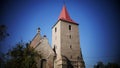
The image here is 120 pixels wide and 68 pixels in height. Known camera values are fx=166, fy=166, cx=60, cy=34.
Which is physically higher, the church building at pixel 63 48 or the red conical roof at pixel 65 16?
the red conical roof at pixel 65 16

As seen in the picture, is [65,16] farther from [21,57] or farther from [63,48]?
[21,57]

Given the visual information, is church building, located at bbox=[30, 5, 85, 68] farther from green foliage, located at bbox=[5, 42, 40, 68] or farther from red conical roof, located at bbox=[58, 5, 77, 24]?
green foliage, located at bbox=[5, 42, 40, 68]

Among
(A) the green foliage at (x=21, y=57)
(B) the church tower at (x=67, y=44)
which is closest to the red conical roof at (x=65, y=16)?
(B) the church tower at (x=67, y=44)

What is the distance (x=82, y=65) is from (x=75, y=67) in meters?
0.91

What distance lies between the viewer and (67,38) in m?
20.0

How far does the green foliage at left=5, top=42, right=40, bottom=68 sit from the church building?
4.93 meters

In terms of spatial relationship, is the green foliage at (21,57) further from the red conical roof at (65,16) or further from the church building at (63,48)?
the red conical roof at (65,16)

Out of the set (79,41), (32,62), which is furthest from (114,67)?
(32,62)

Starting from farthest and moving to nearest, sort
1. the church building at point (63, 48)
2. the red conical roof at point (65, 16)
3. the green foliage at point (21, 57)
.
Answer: the red conical roof at point (65, 16) < the church building at point (63, 48) < the green foliage at point (21, 57)

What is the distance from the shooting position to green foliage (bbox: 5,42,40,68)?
12.2 meters

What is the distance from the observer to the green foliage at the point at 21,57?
479 inches

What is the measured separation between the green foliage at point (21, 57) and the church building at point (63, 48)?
4.93 m

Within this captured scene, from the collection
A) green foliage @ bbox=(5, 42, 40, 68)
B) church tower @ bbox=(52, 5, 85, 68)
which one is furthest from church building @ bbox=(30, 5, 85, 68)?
green foliage @ bbox=(5, 42, 40, 68)

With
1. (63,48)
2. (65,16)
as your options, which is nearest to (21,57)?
(63,48)
